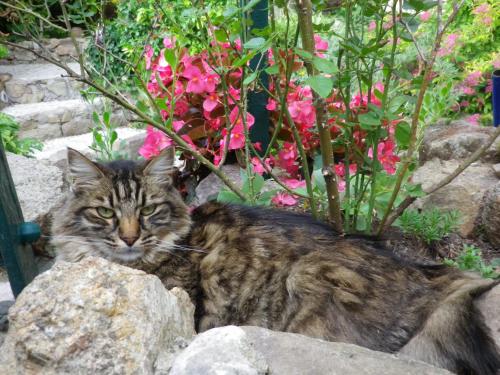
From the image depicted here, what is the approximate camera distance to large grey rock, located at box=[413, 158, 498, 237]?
321 cm

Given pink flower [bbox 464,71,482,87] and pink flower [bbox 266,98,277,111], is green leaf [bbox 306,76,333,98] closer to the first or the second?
pink flower [bbox 266,98,277,111]

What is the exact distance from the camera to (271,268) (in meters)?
2.24

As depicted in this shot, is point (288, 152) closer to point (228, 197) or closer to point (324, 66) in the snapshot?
point (228, 197)

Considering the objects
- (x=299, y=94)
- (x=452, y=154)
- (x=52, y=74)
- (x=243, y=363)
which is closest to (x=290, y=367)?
(x=243, y=363)

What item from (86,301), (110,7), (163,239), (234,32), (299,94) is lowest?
(163,239)

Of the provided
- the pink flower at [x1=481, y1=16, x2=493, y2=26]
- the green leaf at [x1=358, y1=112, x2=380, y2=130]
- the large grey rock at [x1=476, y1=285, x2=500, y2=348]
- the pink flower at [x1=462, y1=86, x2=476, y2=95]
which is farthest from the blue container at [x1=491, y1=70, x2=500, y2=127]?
the large grey rock at [x1=476, y1=285, x2=500, y2=348]

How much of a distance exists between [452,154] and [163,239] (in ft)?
8.33

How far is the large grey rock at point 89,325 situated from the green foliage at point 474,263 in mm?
1724

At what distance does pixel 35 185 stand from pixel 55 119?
518 centimetres

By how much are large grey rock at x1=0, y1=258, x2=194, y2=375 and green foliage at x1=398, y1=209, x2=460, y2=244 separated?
185cm

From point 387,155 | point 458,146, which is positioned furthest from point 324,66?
point 458,146

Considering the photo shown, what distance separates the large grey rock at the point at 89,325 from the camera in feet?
4.51

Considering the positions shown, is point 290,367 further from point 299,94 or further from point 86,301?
point 299,94

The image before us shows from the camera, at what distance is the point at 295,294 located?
6.98 feet
